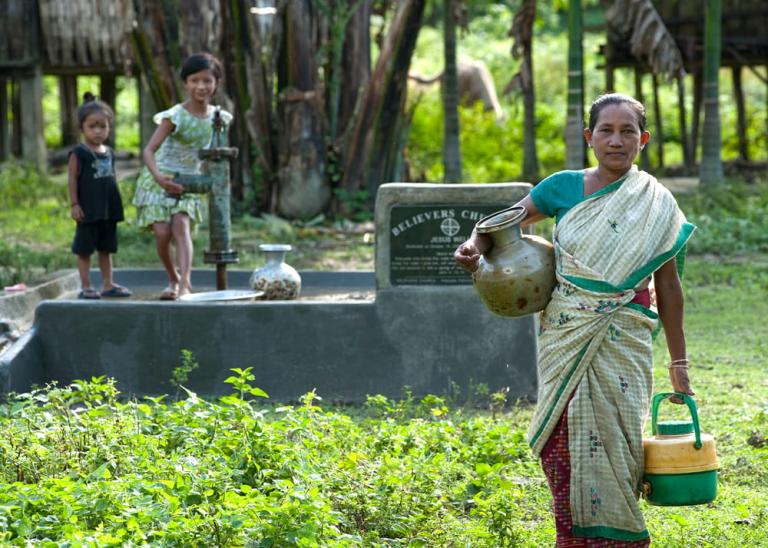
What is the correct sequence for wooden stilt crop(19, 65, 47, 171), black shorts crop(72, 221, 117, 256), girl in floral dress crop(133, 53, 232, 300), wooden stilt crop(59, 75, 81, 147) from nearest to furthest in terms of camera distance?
girl in floral dress crop(133, 53, 232, 300) → black shorts crop(72, 221, 117, 256) → wooden stilt crop(19, 65, 47, 171) → wooden stilt crop(59, 75, 81, 147)

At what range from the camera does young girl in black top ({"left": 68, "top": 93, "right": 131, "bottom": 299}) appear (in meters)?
7.73

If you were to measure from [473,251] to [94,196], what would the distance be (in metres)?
4.38

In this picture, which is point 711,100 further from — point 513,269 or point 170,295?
point 513,269

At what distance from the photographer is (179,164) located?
7.94 m

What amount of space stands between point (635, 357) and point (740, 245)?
8.94m

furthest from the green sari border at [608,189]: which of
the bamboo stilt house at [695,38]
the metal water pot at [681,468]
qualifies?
the bamboo stilt house at [695,38]

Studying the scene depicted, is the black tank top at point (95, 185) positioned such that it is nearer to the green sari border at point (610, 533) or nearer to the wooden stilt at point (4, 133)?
the green sari border at point (610, 533)

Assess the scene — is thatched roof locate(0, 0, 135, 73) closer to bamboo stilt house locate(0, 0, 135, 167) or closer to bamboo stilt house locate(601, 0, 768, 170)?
bamboo stilt house locate(0, 0, 135, 167)

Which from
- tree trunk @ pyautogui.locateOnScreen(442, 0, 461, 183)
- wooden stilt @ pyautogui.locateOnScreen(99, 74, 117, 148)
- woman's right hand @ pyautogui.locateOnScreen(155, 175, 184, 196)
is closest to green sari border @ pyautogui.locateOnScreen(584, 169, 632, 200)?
woman's right hand @ pyautogui.locateOnScreen(155, 175, 184, 196)

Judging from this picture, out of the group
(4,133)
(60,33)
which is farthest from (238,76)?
(4,133)

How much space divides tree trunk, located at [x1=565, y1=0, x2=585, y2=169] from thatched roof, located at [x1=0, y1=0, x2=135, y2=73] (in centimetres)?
753

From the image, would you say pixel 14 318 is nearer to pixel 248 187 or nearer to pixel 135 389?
pixel 135 389

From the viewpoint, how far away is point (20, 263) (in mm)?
9828

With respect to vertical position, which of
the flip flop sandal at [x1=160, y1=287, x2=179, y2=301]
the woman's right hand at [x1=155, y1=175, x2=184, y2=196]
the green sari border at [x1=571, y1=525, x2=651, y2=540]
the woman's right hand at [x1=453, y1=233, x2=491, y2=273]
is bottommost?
the green sari border at [x1=571, y1=525, x2=651, y2=540]
